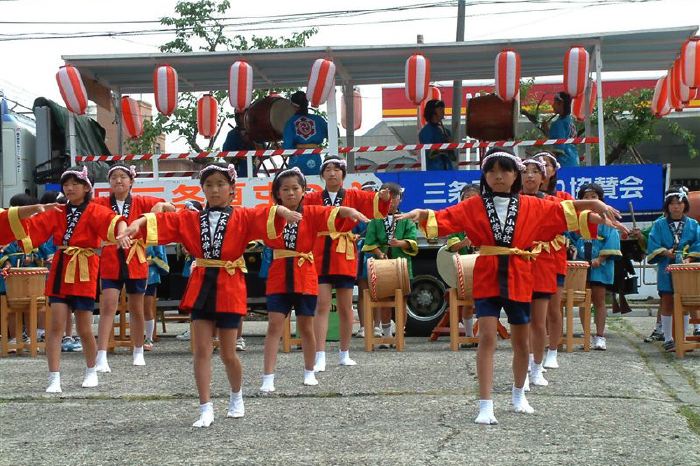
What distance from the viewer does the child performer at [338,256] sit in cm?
901

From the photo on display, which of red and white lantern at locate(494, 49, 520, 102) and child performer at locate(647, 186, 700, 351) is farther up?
red and white lantern at locate(494, 49, 520, 102)

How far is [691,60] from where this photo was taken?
477 inches

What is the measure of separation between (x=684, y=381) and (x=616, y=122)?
15.9 m

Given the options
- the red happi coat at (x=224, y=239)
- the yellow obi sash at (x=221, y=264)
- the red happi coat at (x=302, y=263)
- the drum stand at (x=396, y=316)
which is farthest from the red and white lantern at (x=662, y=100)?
the yellow obi sash at (x=221, y=264)

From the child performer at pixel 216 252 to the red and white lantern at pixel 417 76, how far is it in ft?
19.9

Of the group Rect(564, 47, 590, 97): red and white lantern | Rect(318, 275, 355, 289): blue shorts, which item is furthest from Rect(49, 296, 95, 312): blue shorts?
Rect(564, 47, 590, 97): red and white lantern

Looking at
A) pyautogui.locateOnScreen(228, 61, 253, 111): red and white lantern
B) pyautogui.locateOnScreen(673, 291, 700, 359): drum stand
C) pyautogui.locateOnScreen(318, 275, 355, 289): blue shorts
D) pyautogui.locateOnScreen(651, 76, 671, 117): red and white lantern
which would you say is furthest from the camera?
pyautogui.locateOnScreen(651, 76, 671, 117): red and white lantern

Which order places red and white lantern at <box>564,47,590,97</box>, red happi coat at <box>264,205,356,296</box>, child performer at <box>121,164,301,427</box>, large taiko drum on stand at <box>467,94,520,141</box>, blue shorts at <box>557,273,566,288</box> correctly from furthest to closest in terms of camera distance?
large taiko drum on stand at <box>467,94,520,141</box> < red and white lantern at <box>564,47,590,97</box> < blue shorts at <box>557,273,566,288</box> < red happi coat at <box>264,205,356,296</box> < child performer at <box>121,164,301,427</box>

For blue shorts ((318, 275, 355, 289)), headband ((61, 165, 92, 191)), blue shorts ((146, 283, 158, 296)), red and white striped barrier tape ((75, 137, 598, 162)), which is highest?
red and white striped barrier tape ((75, 137, 598, 162))

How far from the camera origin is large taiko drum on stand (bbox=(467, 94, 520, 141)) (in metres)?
12.7

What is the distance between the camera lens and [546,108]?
76.8 ft

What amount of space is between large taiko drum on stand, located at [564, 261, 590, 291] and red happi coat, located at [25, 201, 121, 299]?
4.49 meters

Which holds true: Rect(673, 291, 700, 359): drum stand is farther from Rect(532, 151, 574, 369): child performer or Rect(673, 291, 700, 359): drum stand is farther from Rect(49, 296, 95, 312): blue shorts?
Rect(49, 296, 95, 312): blue shorts

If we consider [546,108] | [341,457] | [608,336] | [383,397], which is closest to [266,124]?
[608,336]
